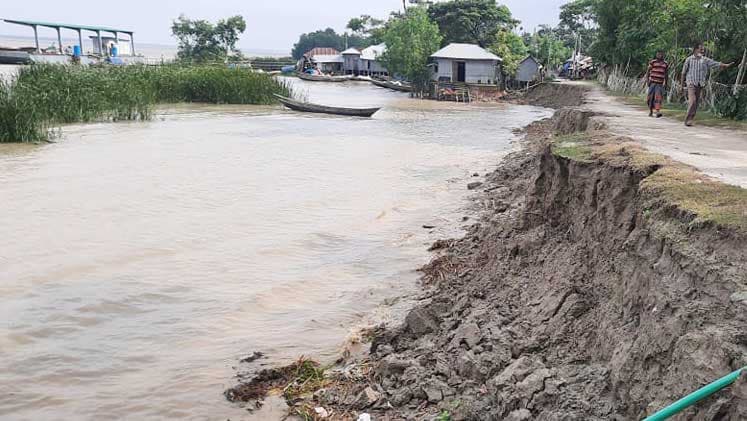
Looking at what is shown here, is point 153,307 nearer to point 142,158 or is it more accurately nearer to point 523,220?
point 523,220

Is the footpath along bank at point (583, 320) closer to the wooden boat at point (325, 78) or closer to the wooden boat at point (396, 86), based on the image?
the wooden boat at point (396, 86)

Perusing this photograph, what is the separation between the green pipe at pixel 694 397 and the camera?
2314 mm

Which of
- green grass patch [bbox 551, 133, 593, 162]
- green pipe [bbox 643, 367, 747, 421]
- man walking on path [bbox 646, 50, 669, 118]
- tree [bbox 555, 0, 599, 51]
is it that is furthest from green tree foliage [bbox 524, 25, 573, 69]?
green pipe [bbox 643, 367, 747, 421]

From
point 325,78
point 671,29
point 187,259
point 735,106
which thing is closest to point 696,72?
point 735,106

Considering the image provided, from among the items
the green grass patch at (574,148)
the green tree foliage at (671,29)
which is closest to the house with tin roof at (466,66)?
the green tree foliage at (671,29)

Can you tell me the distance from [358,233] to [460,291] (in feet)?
12.7

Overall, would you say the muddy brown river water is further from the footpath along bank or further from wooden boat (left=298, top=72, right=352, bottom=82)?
wooden boat (left=298, top=72, right=352, bottom=82)

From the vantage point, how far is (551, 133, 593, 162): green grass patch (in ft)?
21.7

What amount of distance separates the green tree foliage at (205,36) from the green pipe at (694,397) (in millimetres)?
71532

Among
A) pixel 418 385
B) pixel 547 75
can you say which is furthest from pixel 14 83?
pixel 547 75

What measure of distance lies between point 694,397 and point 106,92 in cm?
2549

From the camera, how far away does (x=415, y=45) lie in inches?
2007

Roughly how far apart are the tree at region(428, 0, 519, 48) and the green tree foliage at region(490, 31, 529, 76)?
292cm

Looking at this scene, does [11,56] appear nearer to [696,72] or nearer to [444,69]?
[444,69]
